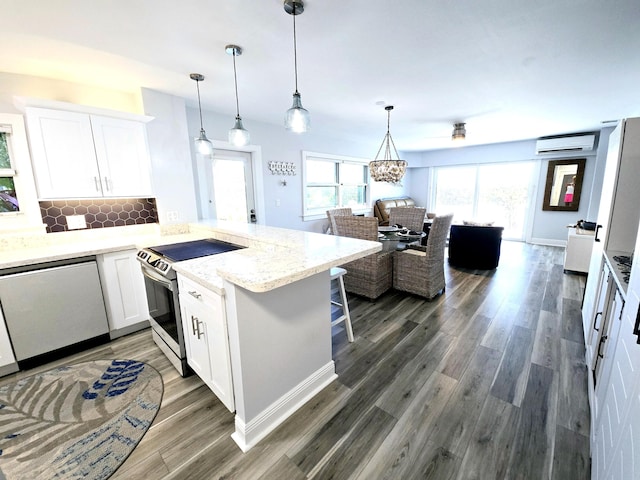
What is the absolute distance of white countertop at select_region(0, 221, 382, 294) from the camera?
130 cm

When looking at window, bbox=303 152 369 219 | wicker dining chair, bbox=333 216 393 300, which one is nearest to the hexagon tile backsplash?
wicker dining chair, bbox=333 216 393 300

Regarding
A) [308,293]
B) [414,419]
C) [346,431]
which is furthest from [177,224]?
[414,419]

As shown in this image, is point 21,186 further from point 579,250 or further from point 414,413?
point 579,250

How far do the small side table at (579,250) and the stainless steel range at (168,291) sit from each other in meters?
4.87

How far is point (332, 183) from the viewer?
5594 mm

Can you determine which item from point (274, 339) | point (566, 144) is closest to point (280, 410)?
point (274, 339)

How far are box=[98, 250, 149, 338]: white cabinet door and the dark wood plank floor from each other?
0.52 feet

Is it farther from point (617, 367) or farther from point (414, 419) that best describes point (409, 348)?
point (617, 367)

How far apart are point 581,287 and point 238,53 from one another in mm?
4920

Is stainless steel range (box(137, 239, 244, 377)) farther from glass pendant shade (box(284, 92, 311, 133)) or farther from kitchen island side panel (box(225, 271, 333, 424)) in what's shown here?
glass pendant shade (box(284, 92, 311, 133))

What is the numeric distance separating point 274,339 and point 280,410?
1.56ft

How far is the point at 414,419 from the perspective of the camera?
1621mm

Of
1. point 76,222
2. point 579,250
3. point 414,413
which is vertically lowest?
point 414,413

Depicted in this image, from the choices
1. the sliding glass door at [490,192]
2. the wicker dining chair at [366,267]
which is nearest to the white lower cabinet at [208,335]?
the wicker dining chair at [366,267]
